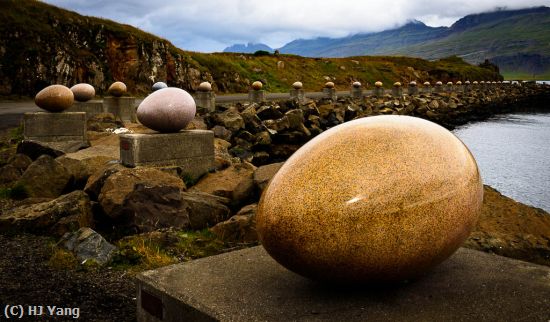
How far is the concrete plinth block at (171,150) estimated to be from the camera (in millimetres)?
9195

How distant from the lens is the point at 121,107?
1808 cm

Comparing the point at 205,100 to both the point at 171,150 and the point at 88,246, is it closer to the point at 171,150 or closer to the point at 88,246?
the point at 171,150

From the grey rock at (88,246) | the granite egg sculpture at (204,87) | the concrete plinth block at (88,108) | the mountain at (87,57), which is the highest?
the mountain at (87,57)

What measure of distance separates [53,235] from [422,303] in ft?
16.0

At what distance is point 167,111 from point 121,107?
9.29m

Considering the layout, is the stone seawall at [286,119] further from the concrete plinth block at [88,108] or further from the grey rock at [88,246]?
the grey rock at [88,246]

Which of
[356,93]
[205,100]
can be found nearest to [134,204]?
[205,100]

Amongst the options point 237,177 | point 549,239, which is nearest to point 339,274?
point 549,239

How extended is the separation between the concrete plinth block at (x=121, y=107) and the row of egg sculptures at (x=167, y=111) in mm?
8396

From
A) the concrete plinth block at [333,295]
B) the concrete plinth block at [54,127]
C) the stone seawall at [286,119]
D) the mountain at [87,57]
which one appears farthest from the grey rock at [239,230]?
the mountain at [87,57]

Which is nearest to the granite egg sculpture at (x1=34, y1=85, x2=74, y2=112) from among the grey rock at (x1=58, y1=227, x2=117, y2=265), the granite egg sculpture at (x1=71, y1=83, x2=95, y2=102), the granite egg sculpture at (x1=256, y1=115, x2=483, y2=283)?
the granite egg sculpture at (x1=71, y1=83, x2=95, y2=102)

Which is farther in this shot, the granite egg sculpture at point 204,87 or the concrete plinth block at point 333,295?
the granite egg sculpture at point 204,87

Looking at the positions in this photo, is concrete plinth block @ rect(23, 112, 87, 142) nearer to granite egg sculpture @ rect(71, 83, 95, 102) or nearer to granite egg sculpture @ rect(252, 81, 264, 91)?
granite egg sculpture @ rect(71, 83, 95, 102)

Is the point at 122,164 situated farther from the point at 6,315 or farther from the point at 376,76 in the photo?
the point at 376,76
